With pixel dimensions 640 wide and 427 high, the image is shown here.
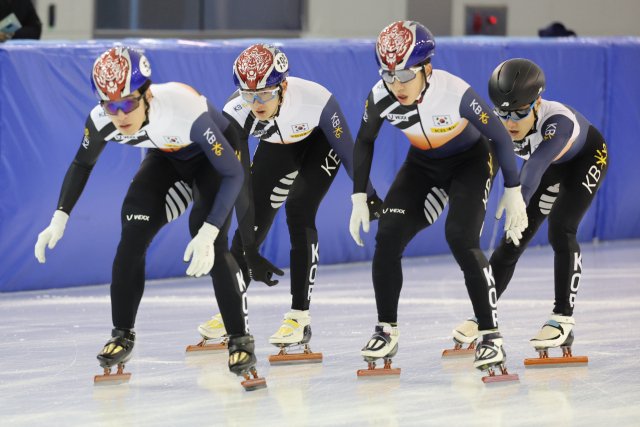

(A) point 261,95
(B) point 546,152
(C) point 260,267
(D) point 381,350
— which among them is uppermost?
(A) point 261,95

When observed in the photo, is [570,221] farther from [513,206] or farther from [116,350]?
[116,350]

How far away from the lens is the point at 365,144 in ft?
13.9

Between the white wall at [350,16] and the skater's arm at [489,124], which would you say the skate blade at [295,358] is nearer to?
the skater's arm at [489,124]

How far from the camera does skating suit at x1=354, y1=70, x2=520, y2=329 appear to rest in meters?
3.90

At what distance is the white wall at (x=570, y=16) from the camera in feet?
51.3

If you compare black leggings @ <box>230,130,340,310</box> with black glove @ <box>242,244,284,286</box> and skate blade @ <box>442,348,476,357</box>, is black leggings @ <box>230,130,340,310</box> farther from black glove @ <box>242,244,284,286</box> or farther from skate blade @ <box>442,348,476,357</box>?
skate blade @ <box>442,348,476,357</box>

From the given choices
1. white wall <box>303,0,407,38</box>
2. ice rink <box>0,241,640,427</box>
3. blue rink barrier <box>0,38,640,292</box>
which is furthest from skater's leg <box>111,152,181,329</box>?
white wall <box>303,0,407,38</box>

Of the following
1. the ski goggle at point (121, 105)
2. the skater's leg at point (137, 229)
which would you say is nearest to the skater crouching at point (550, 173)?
the skater's leg at point (137, 229)

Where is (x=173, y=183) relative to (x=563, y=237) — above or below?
above

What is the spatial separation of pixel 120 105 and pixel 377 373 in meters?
1.71

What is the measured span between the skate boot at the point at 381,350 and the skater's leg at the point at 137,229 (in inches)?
43.4

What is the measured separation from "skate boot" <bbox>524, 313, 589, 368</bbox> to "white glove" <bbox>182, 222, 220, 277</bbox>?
1.71 metres

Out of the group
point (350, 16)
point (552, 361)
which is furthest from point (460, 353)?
point (350, 16)

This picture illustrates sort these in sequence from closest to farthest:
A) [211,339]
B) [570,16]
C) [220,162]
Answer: [220,162], [211,339], [570,16]
